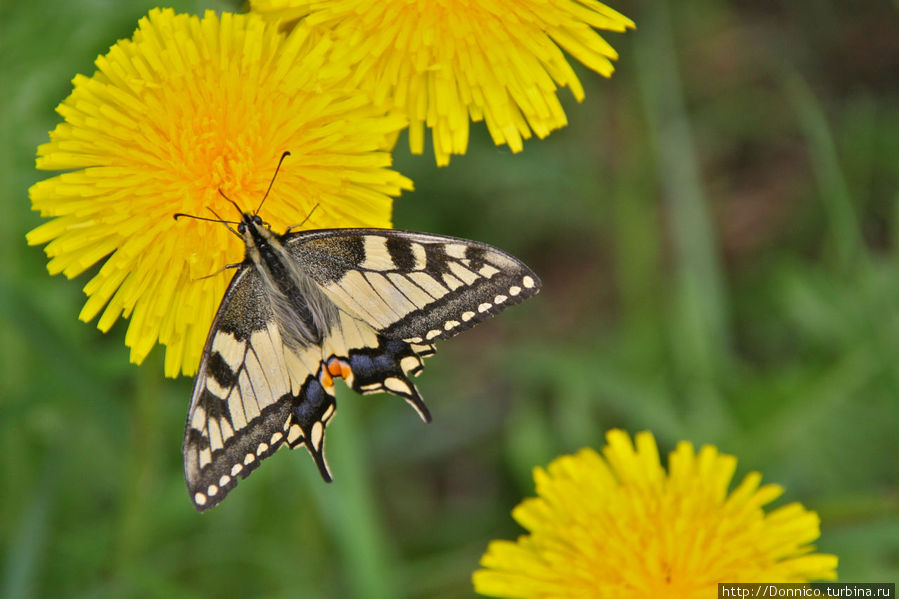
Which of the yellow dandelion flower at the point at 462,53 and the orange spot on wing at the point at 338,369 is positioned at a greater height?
the yellow dandelion flower at the point at 462,53

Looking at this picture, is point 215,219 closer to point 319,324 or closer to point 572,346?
point 319,324

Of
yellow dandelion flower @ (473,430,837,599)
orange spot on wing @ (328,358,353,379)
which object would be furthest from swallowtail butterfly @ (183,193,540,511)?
yellow dandelion flower @ (473,430,837,599)

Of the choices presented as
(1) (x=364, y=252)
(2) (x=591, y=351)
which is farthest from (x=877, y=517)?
(1) (x=364, y=252)

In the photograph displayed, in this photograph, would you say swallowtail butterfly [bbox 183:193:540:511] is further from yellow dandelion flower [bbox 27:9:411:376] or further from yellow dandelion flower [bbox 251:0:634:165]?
yellow dandelion flower [bbox 251:0:634:165]

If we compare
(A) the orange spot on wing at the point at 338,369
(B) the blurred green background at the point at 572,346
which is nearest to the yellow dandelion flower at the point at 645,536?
(B) the blurred green background at the point at 572,346

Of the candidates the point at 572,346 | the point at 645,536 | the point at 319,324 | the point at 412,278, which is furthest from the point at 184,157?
the point at 572,346

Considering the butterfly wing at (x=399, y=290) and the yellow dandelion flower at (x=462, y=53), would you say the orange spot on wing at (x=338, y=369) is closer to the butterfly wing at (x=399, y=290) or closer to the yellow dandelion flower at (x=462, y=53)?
the butterfly wing at (x=399, y=290)
